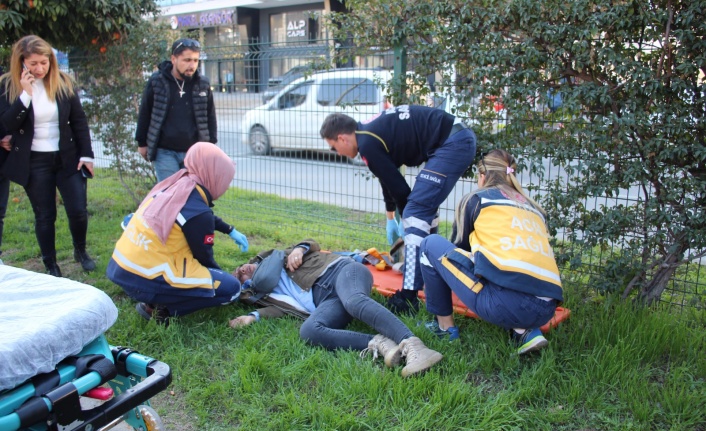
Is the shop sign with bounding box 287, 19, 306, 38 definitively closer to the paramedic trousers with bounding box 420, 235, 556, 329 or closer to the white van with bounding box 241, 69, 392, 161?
the white van with bounding box 241, 69, 392, 161

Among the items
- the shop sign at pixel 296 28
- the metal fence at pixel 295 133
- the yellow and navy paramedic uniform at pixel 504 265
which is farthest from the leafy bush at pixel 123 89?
the shop sign at pixel 296 28

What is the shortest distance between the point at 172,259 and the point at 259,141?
3222 millimetres

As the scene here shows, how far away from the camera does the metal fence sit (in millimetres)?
5359

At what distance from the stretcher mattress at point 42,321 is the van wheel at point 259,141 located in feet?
13.2

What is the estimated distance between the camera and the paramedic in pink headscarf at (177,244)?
3.70 m

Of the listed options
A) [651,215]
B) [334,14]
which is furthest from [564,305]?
[334,14]

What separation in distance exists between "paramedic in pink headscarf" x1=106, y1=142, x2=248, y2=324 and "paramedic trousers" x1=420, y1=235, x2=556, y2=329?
140 centimetres

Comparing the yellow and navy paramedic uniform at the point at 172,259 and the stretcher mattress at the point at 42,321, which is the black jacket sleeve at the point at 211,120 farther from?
the stretcher mattress at the point at 42,321

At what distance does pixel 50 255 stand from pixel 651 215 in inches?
184

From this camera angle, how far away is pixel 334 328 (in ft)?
12.1

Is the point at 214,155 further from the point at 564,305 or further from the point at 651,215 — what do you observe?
the point at 651,215

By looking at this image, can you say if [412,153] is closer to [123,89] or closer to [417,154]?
[417,154]

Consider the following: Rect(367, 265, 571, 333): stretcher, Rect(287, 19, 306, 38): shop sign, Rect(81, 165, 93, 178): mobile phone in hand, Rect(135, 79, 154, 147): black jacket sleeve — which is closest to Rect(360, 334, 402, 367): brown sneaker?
Rect(367, 265, 571, 333): stretcher

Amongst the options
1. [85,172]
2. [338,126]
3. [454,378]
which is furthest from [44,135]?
[454,378]
